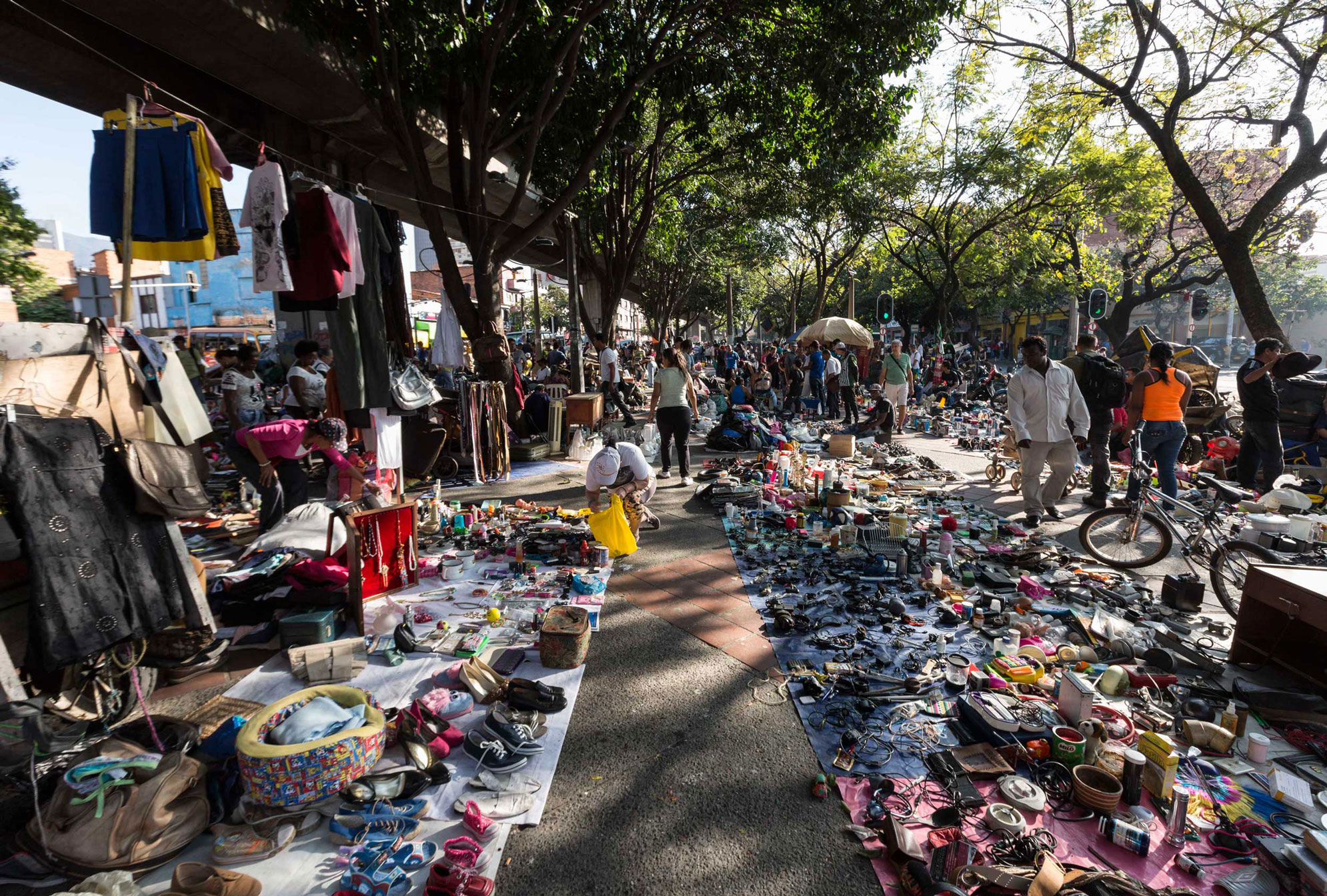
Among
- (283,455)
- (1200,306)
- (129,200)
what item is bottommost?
(283,455)

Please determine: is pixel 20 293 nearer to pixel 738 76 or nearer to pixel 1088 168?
pixel 738 76

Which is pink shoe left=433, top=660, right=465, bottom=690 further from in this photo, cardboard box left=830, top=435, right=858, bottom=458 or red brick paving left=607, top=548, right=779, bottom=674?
cardboard box left=830, top=435, right=858, bottom=458

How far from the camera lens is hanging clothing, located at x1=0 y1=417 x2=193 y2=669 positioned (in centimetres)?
306

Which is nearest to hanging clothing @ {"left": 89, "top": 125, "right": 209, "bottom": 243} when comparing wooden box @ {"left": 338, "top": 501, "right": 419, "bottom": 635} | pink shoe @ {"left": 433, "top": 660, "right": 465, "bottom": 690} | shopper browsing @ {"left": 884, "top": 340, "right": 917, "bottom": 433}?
wooden box @ {"left": 338, "top": 501, "right": 419, "bottom": 635}

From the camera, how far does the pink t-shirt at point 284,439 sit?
5.70 m

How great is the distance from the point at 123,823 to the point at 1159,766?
15.5 feet

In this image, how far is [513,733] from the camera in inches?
136

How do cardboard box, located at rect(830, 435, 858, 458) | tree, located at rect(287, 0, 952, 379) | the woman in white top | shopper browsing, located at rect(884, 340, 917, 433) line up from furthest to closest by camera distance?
shopper browsing, located at rect(884, 340, 917, 433)
cardboard box, located at rect(830, 435, 858, 458)
the woman in white top
tree, located at rect(287, 0, 952, 379)

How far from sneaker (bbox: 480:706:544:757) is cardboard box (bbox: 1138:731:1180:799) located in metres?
3.09

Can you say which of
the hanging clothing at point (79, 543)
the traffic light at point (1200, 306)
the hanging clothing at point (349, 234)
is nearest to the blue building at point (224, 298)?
the hanging clothing at point (349, 234)

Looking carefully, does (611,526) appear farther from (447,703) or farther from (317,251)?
(317,251)

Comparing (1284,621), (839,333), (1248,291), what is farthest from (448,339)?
(1248,291)

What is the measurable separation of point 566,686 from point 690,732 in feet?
2.96

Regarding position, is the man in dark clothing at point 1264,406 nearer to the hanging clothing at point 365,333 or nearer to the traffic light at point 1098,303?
the traffic light at point 1098,303
